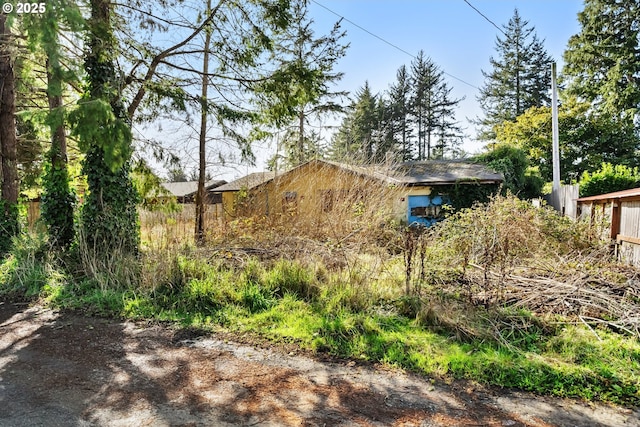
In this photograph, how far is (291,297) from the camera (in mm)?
5109

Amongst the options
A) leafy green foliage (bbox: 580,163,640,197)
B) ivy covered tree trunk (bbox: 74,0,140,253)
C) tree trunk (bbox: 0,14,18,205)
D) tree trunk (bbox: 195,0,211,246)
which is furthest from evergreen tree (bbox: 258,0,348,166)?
leafy green foliage (bbox: 580,163,640,197)

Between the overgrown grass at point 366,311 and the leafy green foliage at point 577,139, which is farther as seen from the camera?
the leafy green foliage at point 577,139

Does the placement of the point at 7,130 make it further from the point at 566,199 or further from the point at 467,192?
the point at 566,199

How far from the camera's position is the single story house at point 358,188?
9.35 meters

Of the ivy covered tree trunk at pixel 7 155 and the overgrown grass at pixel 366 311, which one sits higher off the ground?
the ivy covered tree trunk at pixel 7 155

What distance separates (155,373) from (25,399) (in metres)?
0.95

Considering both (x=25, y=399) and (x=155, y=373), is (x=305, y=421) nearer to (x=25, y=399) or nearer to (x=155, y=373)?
(x=155, y=373)

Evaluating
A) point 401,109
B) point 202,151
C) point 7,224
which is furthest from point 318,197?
point 401,109

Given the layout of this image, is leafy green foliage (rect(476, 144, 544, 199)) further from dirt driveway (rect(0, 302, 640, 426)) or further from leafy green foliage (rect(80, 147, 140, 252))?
leafy green foliage (rect(80, 147, 140, 252))

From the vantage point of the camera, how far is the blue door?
51.8 ft

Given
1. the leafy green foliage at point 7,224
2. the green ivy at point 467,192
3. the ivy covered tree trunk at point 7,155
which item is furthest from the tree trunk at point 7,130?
the green ivy at point 467,192

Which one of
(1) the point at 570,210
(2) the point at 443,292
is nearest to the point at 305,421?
(2) the point at 443,292

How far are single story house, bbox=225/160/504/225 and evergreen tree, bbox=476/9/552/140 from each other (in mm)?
17199

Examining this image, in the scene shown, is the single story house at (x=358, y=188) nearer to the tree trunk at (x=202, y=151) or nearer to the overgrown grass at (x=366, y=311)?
the tree trunk at (x=202, y=151)
